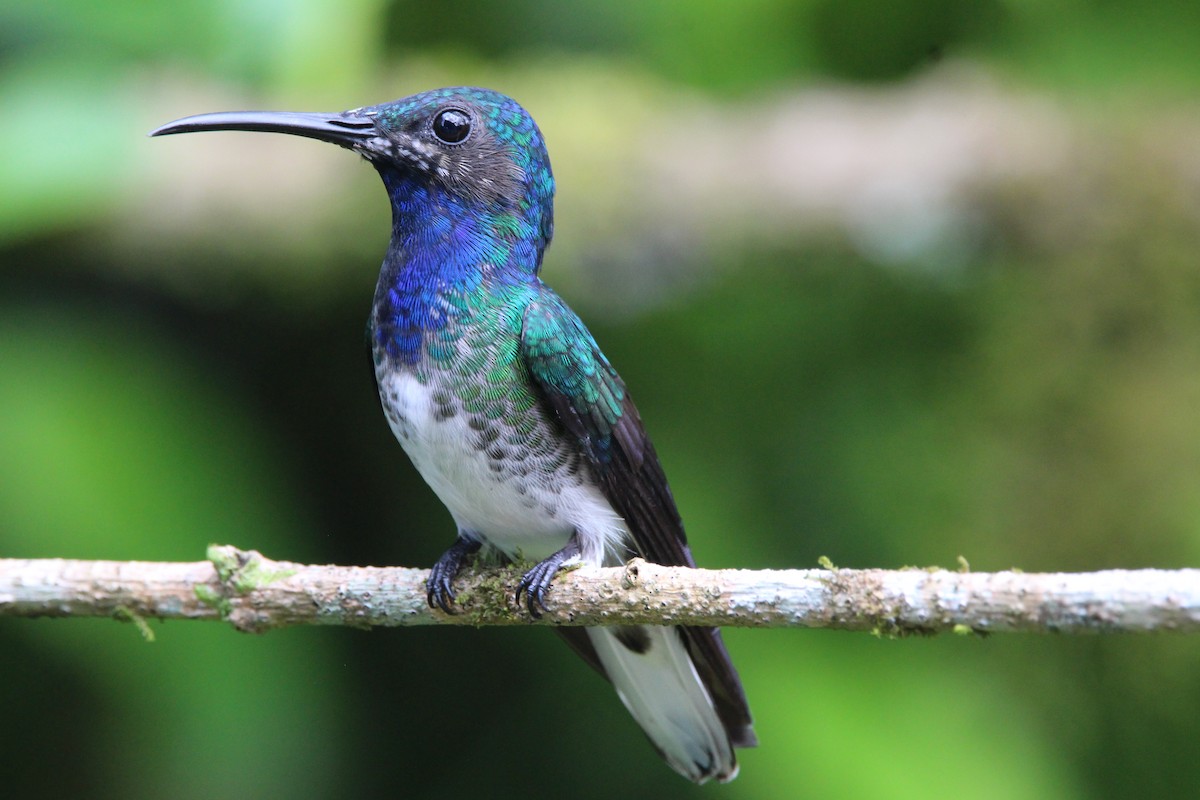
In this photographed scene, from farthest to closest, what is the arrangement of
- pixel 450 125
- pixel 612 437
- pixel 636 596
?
pixel 450 125
pixel 612 437
pixel 636 596

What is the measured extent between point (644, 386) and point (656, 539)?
1933mm

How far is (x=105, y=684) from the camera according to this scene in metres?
4.45

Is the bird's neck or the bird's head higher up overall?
the bird's head

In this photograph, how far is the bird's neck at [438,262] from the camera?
2904 mm

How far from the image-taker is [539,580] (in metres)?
2.68

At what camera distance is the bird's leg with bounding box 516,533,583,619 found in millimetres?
2611

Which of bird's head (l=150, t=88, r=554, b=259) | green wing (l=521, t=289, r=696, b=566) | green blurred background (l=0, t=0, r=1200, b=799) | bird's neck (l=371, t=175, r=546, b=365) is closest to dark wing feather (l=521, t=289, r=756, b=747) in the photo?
green wing (l=521, t=289, r=696, b=566)

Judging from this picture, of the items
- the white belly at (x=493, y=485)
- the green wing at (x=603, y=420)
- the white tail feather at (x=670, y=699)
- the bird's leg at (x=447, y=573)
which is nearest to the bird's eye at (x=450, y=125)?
the green wing at (x=603, y=420)

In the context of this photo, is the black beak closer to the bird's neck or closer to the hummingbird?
the hummingbird

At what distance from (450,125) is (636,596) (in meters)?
1.37

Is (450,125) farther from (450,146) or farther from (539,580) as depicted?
(539,580)

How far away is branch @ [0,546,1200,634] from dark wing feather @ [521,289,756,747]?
1.12ft

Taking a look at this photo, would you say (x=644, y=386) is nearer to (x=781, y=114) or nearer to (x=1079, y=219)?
(x=781, y=114)

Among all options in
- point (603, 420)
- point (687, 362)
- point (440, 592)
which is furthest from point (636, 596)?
point (687, 362)
